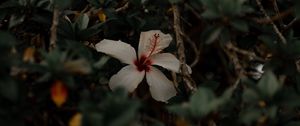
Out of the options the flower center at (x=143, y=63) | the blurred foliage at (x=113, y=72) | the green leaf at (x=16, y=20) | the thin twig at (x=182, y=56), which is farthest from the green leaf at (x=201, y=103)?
the green leaf at (x=16, y=20)

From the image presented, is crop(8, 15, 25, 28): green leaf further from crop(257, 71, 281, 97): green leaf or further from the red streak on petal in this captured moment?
crop(257, 71, 281, 97): green leaf

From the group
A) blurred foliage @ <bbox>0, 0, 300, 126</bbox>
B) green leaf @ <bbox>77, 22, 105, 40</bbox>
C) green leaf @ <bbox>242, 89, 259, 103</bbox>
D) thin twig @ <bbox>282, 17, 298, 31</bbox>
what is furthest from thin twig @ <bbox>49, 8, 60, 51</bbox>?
thin twig @ <bbox>282, 17, 298, 31</bbox>

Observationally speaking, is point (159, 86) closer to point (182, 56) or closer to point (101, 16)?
point (182, 56)

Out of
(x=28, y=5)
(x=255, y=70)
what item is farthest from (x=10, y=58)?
(x=255, y=70)

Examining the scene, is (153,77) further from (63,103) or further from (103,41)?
(63,103)

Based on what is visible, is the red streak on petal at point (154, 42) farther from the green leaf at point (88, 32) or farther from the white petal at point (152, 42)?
the green leaf at point (88, 32)

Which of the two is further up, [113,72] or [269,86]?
[269,86]

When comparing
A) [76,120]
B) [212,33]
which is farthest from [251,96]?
[76,120]
